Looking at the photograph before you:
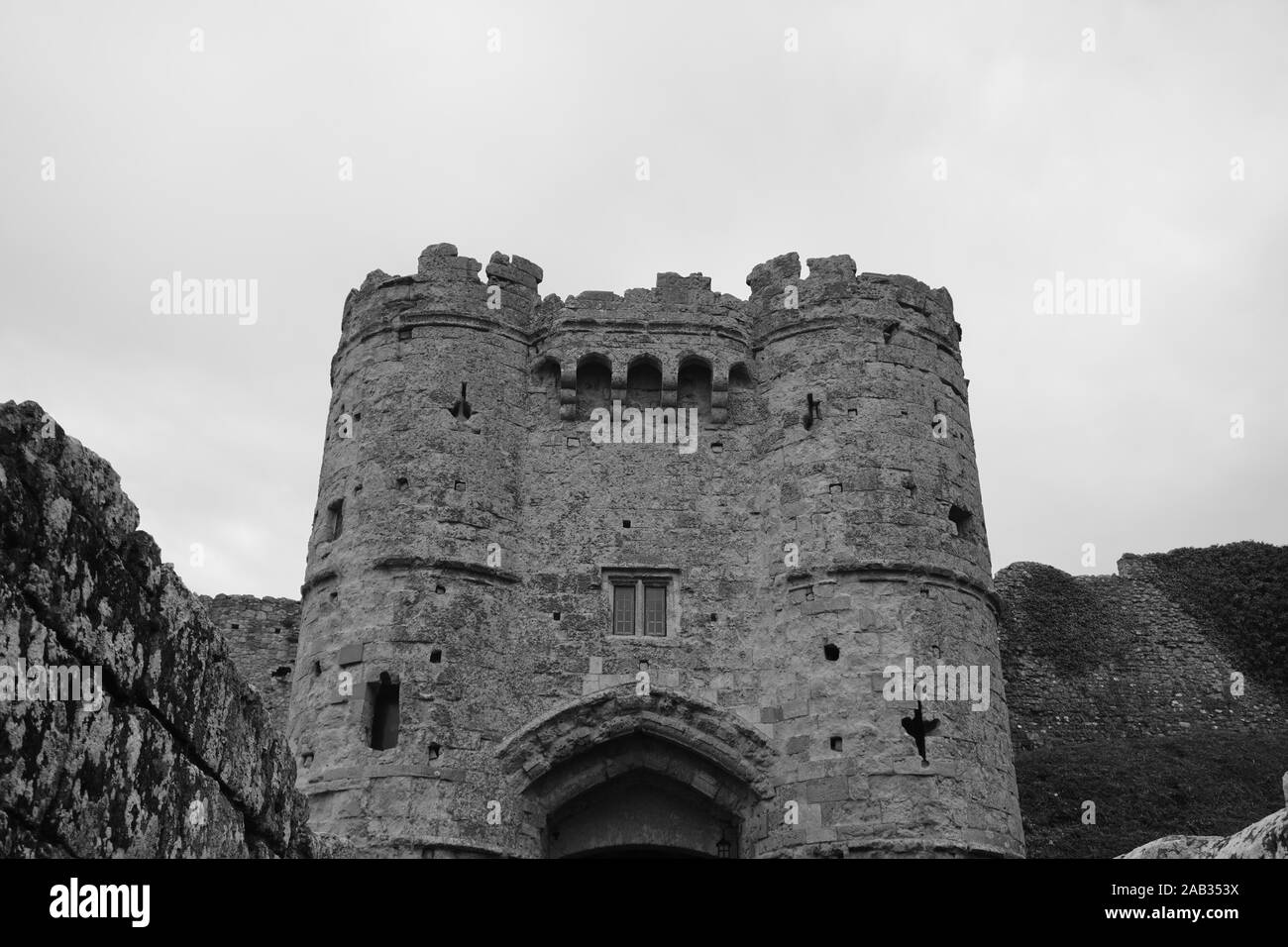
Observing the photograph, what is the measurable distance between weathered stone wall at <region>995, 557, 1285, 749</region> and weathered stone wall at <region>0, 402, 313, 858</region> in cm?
2196

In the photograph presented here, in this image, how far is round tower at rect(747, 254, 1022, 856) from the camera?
51.6ft

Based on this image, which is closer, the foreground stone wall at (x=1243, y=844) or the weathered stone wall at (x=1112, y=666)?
the foreground stone wall at (x=1243, y=844)

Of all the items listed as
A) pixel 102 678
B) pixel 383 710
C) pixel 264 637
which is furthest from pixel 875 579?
pixel 102 678

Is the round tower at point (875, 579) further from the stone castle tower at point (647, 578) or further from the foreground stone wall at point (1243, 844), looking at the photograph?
the foreground stone wall at point (1243, 844)

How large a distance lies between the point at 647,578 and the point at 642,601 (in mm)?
328

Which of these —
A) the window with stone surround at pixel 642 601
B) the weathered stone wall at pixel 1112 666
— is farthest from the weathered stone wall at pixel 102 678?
the weathered stone wall at pixel 1112 666

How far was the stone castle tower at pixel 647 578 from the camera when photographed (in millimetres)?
15898

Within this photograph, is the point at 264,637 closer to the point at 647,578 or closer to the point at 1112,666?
the point at 647,578

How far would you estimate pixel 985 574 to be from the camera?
17.9 meters

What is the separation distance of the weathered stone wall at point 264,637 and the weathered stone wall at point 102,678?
16.6 m

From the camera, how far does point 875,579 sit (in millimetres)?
16781
